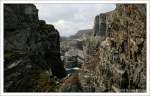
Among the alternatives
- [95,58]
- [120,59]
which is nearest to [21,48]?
[95,58]

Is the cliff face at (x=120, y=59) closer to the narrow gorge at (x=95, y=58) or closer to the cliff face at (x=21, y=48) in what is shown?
the narrow gorge at (x=95, y=58)

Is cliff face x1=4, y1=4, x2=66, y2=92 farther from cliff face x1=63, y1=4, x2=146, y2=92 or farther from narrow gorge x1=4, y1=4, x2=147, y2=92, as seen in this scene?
cliff face x1=63, y1=4, x2=146, y2=92

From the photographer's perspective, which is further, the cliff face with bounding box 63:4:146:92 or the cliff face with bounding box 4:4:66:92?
the cliff face with bounding box 4:4:66:92

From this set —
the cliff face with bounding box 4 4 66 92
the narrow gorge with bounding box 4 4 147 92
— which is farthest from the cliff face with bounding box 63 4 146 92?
the cliff face with bounding box 4 4 66 92

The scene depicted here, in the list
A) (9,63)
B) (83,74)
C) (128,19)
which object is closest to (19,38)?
(9,63)

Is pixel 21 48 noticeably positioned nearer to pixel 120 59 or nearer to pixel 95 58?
pixel 95 58

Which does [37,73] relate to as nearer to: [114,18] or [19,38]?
[19,38]

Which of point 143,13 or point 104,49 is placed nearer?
point 143,13
